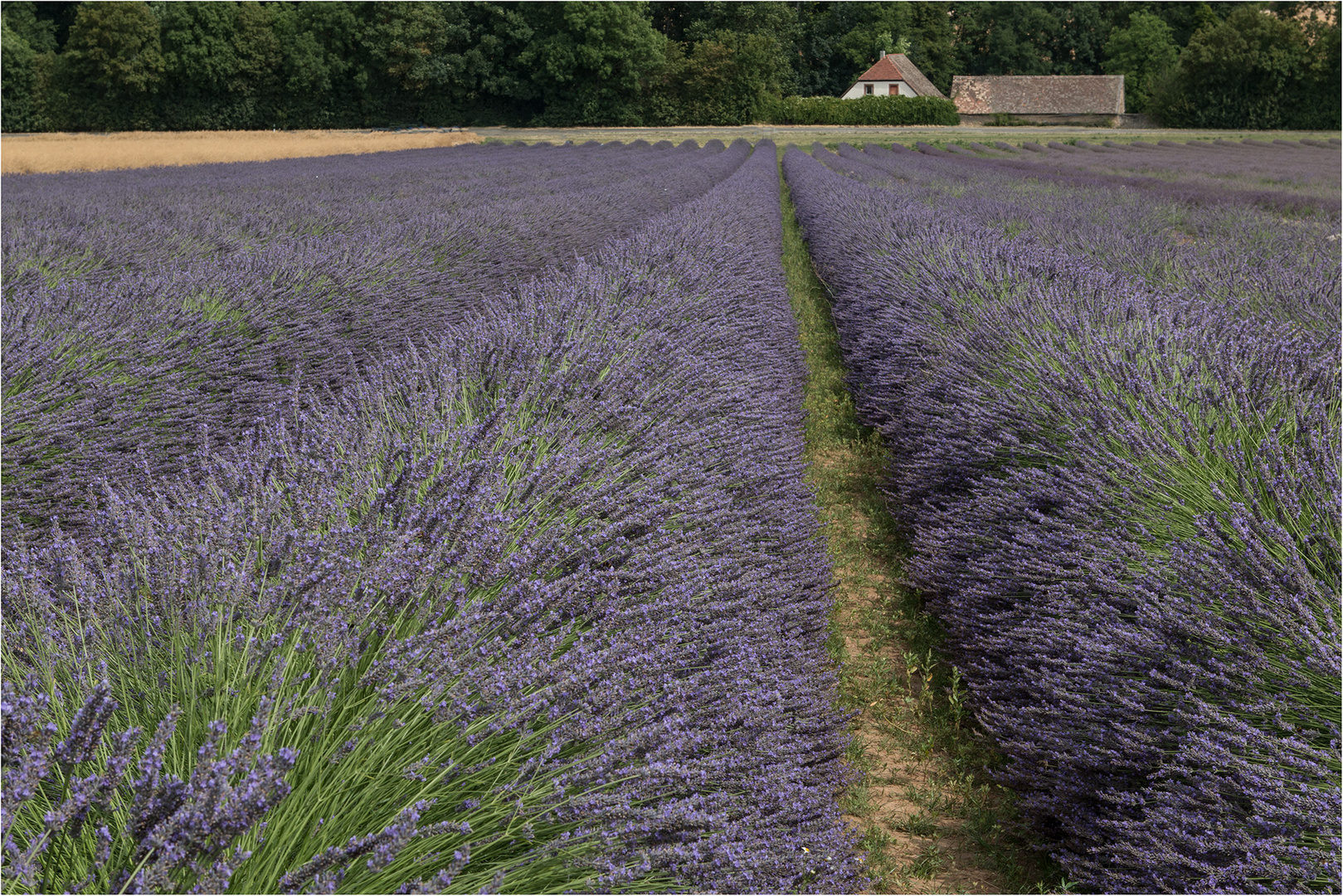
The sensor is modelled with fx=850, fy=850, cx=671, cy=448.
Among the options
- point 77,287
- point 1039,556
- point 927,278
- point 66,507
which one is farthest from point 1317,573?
point 77,287

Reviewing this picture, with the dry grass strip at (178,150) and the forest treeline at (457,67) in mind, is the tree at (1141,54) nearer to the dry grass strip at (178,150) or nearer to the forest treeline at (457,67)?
the forest treeline at (457,67)

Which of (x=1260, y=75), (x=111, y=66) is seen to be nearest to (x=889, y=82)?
(x=1260, y=75)

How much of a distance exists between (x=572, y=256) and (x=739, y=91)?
4031cm

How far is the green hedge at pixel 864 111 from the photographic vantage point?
43.6 meters

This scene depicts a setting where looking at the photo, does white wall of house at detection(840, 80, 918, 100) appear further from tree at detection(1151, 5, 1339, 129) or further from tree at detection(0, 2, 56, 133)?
tree at detection(0, 2, 56, 133)

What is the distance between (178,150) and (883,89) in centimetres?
4092

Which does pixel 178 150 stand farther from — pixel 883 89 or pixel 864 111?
pixel 883 89

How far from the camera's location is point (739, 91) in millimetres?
44719

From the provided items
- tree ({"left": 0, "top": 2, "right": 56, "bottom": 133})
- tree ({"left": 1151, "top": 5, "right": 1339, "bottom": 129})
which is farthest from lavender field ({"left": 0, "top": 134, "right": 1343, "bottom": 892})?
tree ({"left": 0, "top": 2, "right": 56, "bottom": 133})

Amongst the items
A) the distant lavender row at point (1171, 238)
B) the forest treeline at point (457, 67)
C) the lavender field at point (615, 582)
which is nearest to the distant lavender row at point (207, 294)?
the lavender field at point (615, 582)

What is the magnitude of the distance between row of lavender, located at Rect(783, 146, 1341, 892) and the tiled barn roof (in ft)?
170

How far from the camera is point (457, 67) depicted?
143ft

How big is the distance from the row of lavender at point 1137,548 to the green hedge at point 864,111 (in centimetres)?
4197

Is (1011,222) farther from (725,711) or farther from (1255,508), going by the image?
(725,711)
